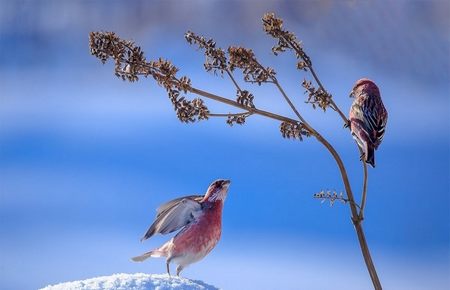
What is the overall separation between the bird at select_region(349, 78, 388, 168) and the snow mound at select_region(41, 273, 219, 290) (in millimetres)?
582

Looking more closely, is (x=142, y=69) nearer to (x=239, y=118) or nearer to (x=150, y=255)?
Answer: (x=239, y=118)

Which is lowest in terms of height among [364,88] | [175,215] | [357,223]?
[357,223]

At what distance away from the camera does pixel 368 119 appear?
163 centimetres

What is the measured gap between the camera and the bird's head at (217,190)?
5.70 feet

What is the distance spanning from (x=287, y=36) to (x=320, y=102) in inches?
8.1

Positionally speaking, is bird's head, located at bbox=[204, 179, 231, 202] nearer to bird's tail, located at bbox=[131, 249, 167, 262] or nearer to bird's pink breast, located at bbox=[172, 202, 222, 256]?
bird's pink breast, located at bbox=[172, 202, 222, 256]

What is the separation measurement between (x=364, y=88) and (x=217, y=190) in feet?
1.82

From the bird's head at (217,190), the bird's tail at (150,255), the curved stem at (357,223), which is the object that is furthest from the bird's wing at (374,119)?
the bird's tail at (150,255)

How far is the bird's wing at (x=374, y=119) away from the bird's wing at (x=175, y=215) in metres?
0.55

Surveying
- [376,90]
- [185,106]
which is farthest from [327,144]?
[185,106]

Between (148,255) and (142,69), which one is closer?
(142,69)

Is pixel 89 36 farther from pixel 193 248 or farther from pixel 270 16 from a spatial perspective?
pixel 193 248

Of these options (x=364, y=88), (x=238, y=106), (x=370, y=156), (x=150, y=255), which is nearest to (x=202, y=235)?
(x=150, y=255)

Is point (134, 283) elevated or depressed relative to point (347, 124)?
depressed
